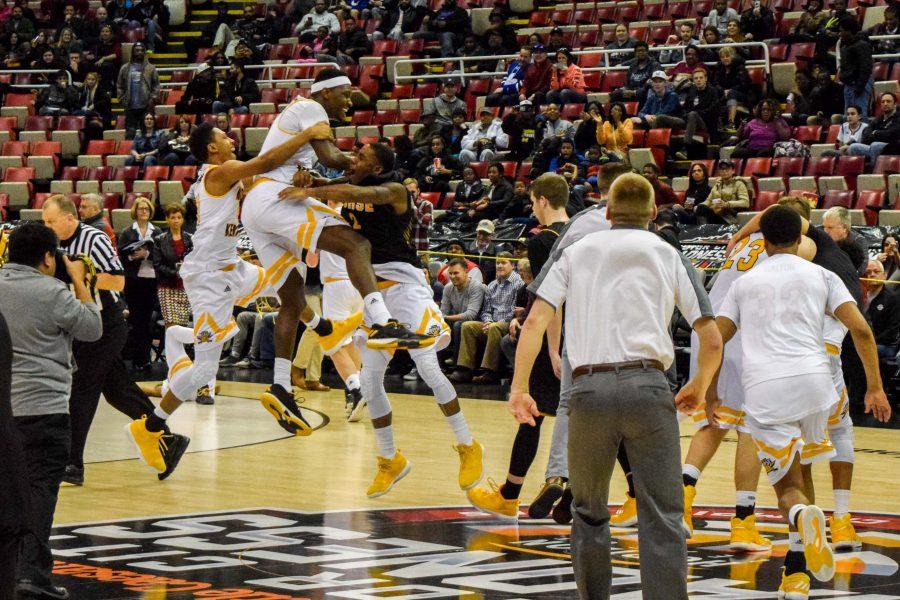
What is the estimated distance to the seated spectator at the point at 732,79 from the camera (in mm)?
17312

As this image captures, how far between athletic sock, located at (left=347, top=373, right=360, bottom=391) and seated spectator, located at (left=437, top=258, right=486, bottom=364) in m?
3.13

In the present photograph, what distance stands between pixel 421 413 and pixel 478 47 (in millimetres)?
9745

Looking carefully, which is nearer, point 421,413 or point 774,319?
point 774,319

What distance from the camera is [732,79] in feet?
57.4

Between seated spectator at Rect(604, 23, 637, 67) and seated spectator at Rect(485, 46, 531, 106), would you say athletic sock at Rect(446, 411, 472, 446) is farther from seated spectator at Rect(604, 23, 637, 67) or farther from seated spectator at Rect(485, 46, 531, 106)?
seated spectator at Rect(604, 23, 637, 67)

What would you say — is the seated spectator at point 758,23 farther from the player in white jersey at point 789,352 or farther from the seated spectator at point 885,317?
the player in white jersey at point 789,352

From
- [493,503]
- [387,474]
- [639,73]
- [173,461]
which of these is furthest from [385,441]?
[639,73]

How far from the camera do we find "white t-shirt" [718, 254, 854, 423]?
595cm

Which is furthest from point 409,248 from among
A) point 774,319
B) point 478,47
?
point 478,47

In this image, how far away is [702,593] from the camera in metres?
5.79

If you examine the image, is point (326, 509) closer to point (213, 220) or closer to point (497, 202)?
point (213, 220)

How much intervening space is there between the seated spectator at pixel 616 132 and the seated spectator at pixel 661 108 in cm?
34

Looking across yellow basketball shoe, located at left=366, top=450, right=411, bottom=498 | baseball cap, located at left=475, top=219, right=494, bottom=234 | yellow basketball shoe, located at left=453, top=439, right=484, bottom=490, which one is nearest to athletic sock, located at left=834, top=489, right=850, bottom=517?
yellow basketball shoe, located at left=453, top=439, right=484, bottom=490

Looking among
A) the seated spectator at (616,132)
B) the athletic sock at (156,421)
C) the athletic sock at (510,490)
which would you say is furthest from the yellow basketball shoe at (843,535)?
the seated spectator at (616,132)
